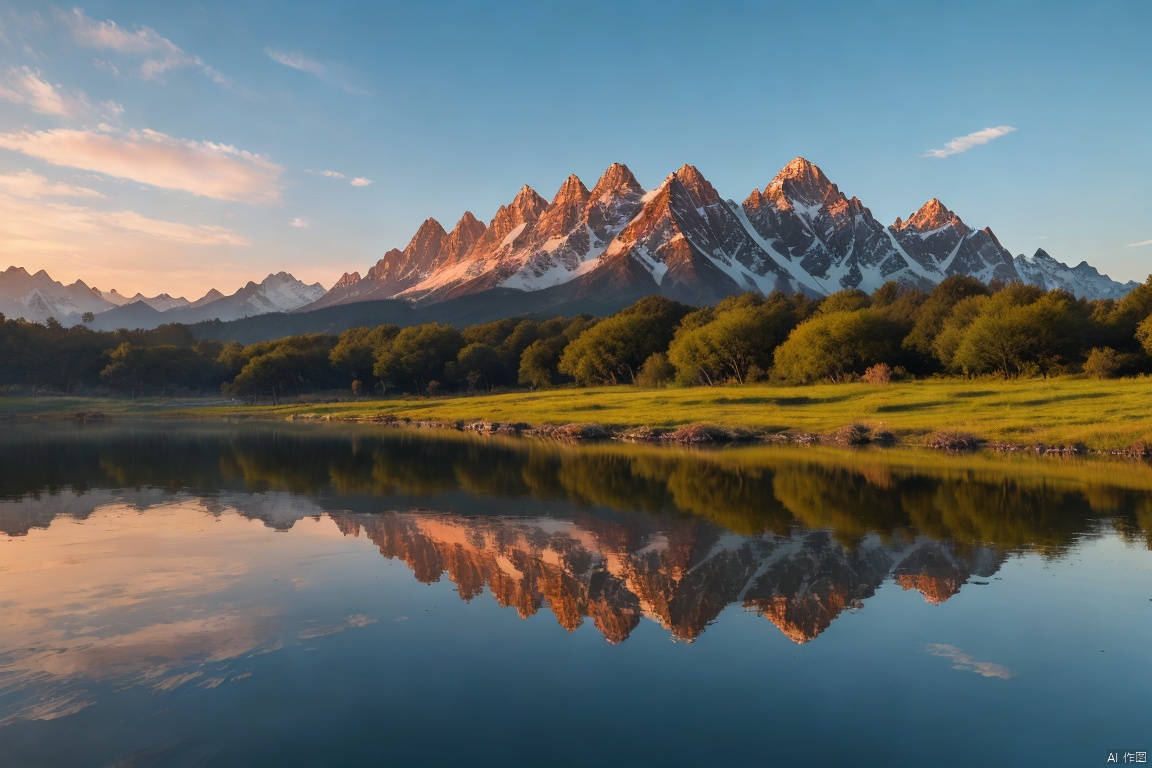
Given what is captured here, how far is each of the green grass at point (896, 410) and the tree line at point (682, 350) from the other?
37.9 feet

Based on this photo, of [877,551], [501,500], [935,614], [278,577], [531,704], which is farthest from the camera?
[501,500]

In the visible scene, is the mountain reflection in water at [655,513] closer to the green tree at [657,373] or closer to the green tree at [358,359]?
the green tree at [657,373]

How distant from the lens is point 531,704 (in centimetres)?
1007

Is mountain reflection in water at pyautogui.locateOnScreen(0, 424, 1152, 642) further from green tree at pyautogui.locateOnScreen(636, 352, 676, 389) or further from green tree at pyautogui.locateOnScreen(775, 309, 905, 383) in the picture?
green tree at pyautogui.locateOnScreen(636, 352, 676, 389)

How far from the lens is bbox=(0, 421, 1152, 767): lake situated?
9164 mm

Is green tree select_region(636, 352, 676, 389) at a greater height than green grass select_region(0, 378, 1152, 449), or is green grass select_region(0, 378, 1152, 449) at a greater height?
green tree select_region(636, 352, 676, 389)

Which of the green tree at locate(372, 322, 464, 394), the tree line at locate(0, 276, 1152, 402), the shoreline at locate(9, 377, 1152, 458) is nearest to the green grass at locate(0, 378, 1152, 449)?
the shoreline at locate(9, 377, 1152, 458)

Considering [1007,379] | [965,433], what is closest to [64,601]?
[965,433]

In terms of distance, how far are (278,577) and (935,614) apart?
1388cm

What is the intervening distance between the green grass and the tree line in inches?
454

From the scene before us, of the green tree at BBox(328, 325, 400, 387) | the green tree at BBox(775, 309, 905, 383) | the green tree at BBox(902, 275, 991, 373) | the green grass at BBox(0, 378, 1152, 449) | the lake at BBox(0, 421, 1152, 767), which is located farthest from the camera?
the green tree at BBox(328, 325, 400, 387)

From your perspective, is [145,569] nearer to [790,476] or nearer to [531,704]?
[531,704]

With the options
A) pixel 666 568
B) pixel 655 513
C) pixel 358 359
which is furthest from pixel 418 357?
pixel 666 568

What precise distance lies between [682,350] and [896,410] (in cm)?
4763
